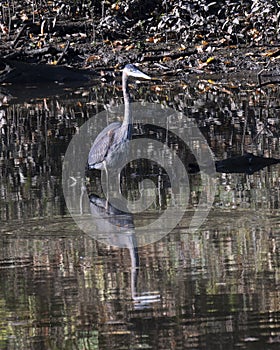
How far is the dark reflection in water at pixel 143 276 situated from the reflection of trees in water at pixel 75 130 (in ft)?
0.19

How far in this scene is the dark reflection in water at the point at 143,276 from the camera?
578 centimetres

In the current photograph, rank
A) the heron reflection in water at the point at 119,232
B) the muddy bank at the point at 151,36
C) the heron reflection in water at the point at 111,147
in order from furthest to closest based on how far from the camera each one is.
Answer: the muddy bank at the point at 151,36 < the heron reflection in water at the point at 111,147 < the heron reflection in water at the point at 119,232

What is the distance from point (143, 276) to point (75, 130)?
881 cm

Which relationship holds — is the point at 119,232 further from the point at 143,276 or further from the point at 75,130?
the point at 75,130

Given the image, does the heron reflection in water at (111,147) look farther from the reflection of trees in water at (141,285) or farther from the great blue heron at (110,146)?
the reflection of trees in water at (141,285)

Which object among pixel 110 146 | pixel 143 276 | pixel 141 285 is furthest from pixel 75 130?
pixel 141 285

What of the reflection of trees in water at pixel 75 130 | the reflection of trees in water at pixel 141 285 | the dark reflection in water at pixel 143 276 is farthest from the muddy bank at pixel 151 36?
the reflection of trees in water at pixel 141 285

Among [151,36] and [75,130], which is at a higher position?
[151,36]

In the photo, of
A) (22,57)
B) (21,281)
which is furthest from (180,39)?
(21,281)

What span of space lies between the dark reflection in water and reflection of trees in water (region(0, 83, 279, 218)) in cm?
6

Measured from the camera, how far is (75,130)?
15.7 m

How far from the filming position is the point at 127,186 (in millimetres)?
11008

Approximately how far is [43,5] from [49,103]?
28.6 ft

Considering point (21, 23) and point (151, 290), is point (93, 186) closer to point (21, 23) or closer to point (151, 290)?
point (151, 290)
